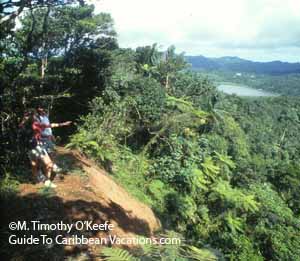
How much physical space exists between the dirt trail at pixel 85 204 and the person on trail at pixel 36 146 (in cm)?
27

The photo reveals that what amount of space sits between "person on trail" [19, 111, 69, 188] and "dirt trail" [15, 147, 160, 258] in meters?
0.27

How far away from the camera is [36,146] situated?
6.39m

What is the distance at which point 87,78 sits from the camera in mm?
13547

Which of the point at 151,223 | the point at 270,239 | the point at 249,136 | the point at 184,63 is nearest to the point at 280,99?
the point at 249,136

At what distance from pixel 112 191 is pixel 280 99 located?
7414 cm

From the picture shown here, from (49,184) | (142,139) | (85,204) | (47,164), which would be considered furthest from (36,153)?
(142,139)

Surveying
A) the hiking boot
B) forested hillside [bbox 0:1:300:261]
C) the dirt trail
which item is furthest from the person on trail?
forested hillside [bbox 0:1:300:261]

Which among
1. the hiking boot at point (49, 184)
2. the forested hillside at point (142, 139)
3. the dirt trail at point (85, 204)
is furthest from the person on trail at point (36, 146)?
the forested hillside at point (142, 139)

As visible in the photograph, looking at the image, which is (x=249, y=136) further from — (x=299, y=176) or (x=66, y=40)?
(x=66, y=40)

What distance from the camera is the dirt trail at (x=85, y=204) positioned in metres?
5.91

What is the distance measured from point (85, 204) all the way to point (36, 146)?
4.12ft

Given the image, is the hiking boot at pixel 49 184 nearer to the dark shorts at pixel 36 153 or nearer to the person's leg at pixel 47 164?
the person's leg at pixel 47 164

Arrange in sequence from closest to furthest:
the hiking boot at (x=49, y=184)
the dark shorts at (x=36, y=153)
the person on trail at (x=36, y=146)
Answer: the person on trail at (x=36, y=146), the dark shorts at (x=36, y=153), the hiking boot at (x=49, y=184)

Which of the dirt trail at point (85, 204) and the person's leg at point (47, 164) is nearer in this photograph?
the dirt trail at point (85, 204)
